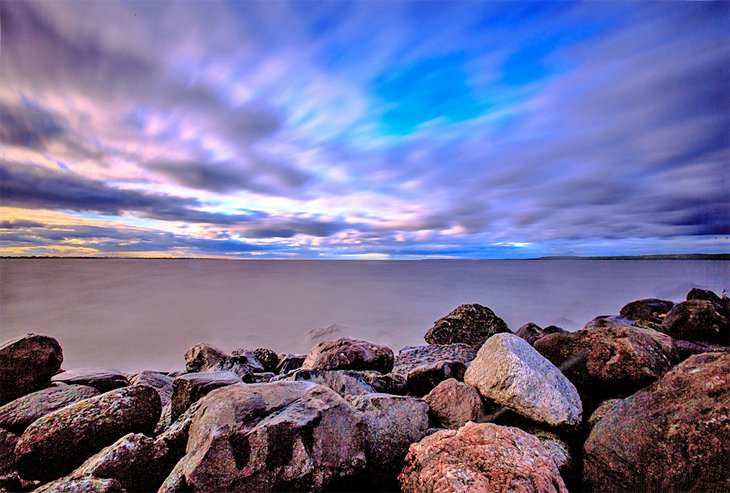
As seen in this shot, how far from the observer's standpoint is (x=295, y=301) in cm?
2352

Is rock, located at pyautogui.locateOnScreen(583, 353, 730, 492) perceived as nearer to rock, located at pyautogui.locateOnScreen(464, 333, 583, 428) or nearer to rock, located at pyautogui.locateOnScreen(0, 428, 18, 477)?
rock, located at pyautogui.locateOnScreen(464, 333, 583, 428)

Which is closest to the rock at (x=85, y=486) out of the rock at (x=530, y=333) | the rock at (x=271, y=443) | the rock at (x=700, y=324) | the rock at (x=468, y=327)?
the rock at (x=271, y=443)

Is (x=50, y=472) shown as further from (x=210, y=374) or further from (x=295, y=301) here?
(x=295, y=301)

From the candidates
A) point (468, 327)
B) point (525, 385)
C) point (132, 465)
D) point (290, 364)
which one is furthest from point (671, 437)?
point (290, 364)

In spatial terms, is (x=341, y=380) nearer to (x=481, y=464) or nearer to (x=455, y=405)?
(x=455, y=405)

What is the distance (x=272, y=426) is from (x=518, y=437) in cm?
195

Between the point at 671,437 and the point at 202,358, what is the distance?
6.83m

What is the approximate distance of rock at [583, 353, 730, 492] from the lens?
289cm

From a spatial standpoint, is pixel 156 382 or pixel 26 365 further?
pixel 156 382

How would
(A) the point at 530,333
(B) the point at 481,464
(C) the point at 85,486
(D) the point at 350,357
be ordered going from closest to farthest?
1. (B) the point at 481,464
2. (C) the point at 85,486
3. (D) the point at 350,357
4. (A) the point at 530,333

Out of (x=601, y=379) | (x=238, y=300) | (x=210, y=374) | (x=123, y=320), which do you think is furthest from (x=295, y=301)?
(x=601, y=379)

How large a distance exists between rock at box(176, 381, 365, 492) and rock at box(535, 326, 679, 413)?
10.1 ft

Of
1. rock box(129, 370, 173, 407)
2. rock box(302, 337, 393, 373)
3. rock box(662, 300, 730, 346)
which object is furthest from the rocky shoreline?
rock box(662, 300, 730, 346)

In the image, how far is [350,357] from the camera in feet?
20.5
